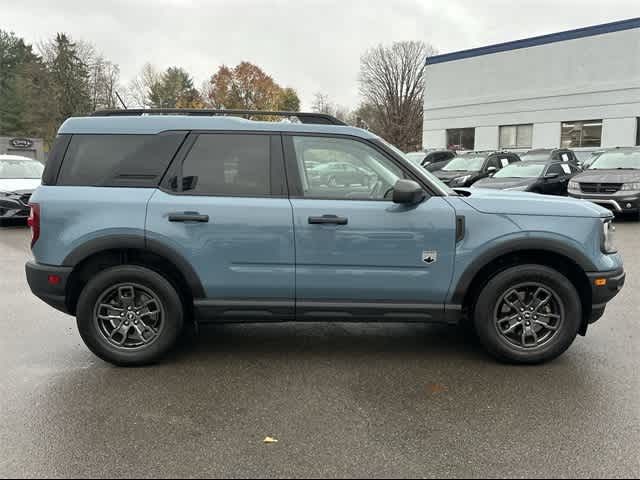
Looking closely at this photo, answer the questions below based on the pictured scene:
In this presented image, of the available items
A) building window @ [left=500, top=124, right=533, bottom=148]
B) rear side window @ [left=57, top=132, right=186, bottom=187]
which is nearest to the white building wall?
building window @ [left=500, top=124, right=533, bottom=148]

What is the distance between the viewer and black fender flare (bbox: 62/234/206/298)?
3.94m

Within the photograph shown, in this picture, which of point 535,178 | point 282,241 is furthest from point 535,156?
point 282,241

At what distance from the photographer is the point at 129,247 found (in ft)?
13.1

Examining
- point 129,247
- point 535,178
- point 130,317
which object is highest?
point 535,178

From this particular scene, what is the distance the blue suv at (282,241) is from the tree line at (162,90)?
137ft

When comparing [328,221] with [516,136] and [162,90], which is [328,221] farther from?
[162,90]

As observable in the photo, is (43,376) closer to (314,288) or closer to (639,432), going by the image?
(314,288)

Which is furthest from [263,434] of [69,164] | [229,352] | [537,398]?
[69,164]

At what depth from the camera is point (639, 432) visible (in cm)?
310

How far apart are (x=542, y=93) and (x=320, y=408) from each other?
29554mm

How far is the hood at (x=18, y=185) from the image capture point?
1188 centimetres

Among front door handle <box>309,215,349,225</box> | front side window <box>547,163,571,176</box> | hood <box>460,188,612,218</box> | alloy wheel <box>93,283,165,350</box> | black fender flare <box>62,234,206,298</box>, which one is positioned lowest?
alloy wheel <box>93,283,165,350</box>

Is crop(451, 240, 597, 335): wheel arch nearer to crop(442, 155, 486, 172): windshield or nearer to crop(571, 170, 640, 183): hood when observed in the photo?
crop(571, 170, 640, 183): hood

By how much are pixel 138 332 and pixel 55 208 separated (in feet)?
3.69
